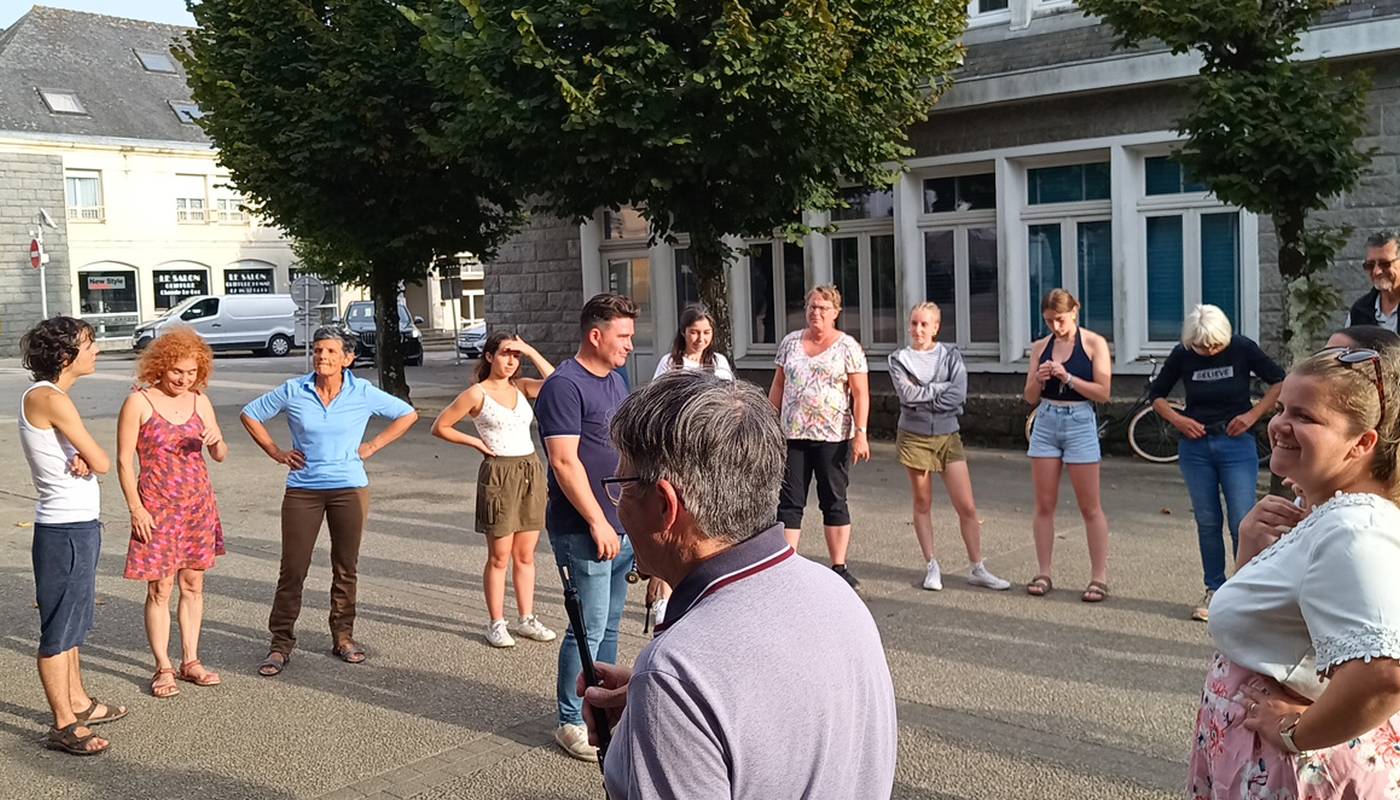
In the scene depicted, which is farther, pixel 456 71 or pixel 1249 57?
pixel 456 71

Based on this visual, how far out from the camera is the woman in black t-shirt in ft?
22.6

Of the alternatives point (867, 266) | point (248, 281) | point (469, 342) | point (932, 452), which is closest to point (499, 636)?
point (932, 452)

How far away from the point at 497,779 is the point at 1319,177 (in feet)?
24.2

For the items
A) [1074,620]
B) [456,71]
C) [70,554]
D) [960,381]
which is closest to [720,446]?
[70,554]

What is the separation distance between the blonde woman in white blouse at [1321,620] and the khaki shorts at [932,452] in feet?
17.2

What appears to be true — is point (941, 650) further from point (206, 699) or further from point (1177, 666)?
point (206, 699)

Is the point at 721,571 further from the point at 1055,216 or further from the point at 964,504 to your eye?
the point at 1055,216

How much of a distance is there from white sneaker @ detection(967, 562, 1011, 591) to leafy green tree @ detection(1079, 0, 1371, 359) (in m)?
3.63

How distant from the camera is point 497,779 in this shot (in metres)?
4.96

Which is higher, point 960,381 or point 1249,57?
point 1249,57

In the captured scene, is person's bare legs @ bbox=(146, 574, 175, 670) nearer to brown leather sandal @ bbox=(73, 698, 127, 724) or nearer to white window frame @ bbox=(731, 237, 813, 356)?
brown leather sandal @ bbox=(73, 698, 127, 724)

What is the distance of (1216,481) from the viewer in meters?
7.09

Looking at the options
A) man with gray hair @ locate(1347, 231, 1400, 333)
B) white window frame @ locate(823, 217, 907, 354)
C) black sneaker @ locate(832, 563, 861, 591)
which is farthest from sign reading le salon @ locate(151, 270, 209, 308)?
man with gray hair @ locate(1347, 231, 1400, 333)

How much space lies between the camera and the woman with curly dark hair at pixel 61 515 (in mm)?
5441
